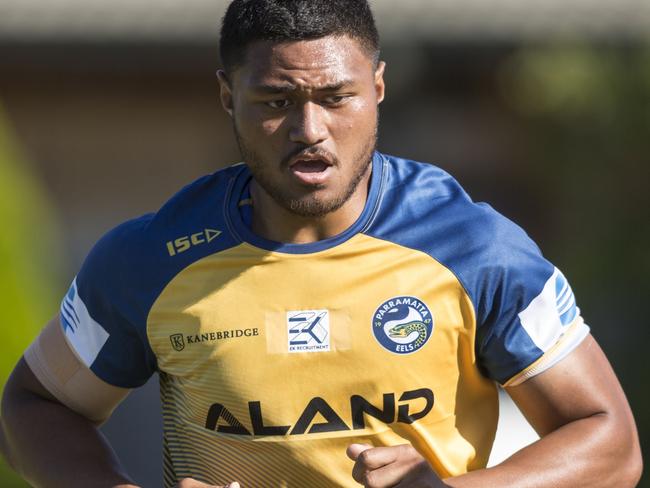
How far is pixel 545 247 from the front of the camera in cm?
1245

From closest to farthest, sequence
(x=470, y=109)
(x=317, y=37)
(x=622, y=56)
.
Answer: (x=317, y=37) < (x=622, y=56) < (x=470, y=109)

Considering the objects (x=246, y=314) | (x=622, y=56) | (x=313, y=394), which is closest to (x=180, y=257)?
(x=246, y=314)

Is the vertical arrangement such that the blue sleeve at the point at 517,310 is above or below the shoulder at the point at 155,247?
below

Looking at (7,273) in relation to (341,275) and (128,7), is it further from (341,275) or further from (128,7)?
(128,7)

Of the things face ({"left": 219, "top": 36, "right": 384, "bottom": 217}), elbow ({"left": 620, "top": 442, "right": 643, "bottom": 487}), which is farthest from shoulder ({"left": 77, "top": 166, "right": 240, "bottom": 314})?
elbow ({"left": 620, "top": 442, "right": 643, "bottom": 487})

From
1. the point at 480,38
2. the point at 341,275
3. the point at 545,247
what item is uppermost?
the point at 341,275

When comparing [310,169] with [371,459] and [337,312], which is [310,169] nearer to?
[337,312]

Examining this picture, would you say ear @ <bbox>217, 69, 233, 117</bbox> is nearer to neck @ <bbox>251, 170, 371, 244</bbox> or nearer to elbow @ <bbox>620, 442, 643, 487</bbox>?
neck @ <bbox>251, 170, 371, 244</bbox>

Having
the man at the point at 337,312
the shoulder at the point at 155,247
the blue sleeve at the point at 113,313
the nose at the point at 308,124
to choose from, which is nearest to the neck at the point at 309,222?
the man at the point at 337,312

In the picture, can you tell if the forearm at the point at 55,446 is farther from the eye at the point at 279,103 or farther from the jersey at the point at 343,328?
the eye at the point at 279,103

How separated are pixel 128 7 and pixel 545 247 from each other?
14.9 feet

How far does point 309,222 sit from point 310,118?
1.04ft

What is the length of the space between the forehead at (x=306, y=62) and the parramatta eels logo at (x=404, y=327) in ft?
2.00

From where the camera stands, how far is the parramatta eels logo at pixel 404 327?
3342 mm
